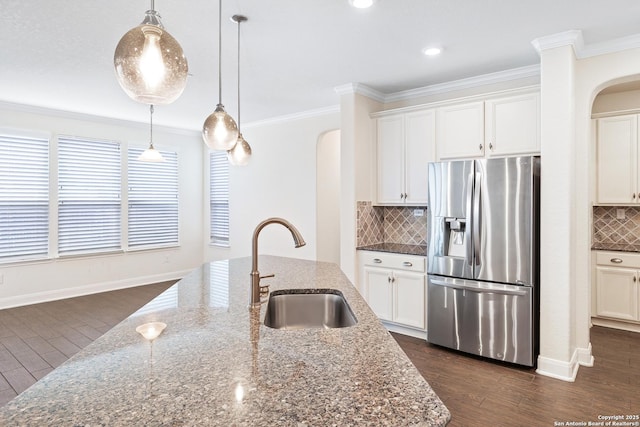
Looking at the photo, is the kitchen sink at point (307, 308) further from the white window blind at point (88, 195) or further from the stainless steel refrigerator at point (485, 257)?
the white window blind at point (88, 195)

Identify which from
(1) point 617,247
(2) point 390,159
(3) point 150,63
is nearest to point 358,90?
(2) point 390,159

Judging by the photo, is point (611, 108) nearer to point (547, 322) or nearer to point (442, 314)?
point (547, 322)

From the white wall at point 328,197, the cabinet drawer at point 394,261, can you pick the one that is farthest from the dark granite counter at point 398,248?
the white wall at point 328,197

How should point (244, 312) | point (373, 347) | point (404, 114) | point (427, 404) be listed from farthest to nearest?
point (404, 114) → point (244, 312) → point (373, 347) → point (427, 404)

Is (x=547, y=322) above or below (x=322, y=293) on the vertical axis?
below

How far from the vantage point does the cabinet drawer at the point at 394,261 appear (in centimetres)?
380

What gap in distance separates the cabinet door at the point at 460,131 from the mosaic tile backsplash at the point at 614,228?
1.97m

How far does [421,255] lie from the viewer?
149 inches

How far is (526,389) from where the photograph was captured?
2.79m

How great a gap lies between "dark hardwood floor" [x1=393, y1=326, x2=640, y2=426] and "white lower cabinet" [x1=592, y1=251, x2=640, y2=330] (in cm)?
58

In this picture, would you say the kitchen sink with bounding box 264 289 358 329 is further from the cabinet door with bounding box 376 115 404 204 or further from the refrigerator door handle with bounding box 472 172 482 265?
the cabinet door with bounding box 376 115 404 204

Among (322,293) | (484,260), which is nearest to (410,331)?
(484,260)

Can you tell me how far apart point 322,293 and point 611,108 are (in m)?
4.40

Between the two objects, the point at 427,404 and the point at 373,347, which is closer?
the point at 427,404
